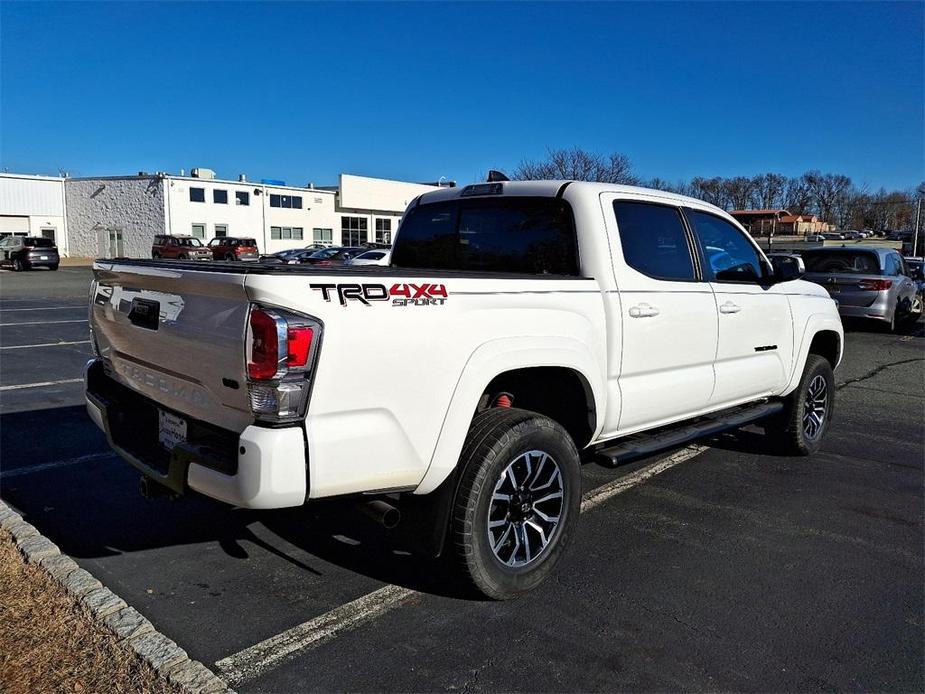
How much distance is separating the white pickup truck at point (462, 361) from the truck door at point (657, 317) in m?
0.01

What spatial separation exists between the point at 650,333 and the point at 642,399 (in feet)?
1.25

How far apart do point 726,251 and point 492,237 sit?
5.86 feet

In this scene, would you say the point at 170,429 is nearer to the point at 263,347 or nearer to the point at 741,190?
the point at 263,347

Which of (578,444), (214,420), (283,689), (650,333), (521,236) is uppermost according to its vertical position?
(521,236)

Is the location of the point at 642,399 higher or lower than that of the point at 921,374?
higher

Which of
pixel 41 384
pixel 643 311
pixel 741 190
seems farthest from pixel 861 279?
pixel 741 190

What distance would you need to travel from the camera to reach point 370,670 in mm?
2820

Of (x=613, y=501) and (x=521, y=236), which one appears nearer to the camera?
(x=521, y=236)

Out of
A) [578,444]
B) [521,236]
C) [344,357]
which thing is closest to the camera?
[344,357]

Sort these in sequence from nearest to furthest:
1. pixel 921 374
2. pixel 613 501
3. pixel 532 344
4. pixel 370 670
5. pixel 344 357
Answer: pixel 344 357
pixel 370 670
pixel 532 344
pixel 613 501
pixel 921 374

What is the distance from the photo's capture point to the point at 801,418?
5766 millimetres

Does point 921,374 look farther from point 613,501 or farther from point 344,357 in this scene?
point 344,357

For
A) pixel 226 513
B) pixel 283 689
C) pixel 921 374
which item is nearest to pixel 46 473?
pixel 226 513

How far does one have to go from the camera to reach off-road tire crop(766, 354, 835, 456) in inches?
225
